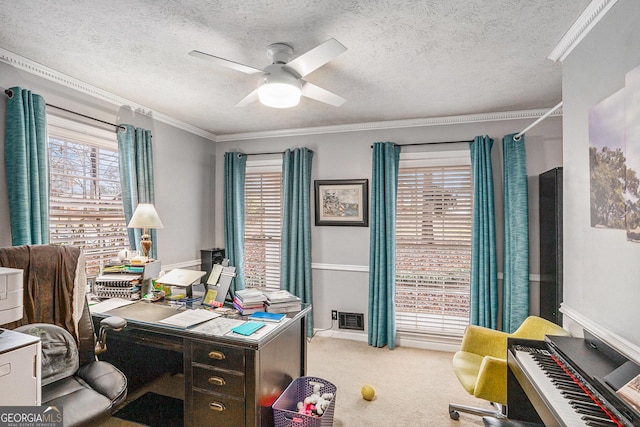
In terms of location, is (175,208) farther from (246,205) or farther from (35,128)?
(35,128)

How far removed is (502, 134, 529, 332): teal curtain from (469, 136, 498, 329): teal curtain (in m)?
0.12

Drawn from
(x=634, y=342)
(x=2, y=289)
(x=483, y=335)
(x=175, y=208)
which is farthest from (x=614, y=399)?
(x=175, y=208)

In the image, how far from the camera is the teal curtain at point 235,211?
436 cm

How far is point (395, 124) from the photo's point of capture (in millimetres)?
3834

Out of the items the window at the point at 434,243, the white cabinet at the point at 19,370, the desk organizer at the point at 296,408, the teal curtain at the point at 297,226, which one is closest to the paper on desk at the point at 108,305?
the white cabinet at the point at 19,370

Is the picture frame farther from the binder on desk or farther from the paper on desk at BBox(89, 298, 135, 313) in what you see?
the paper on desk at BBox(89, 298, 135, 313)

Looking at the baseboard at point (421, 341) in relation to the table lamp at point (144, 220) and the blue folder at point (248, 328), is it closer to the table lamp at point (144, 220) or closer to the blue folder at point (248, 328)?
the blue folder at point (248, 328)

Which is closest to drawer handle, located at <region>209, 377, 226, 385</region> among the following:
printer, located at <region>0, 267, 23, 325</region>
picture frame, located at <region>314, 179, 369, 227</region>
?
printer, located at <region>0, 267, 23, 325</region>

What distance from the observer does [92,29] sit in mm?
2002

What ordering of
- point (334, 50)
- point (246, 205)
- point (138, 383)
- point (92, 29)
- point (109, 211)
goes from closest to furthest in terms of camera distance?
point (334, 50)
point (92, 29)
point (138, 383)
point (109, 211)
point (246, 205)

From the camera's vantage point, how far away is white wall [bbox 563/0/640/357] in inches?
57.9

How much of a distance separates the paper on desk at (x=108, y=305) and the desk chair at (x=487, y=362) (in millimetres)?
2413

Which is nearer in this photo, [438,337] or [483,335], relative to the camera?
[483,335]

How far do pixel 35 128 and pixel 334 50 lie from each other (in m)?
2.21
